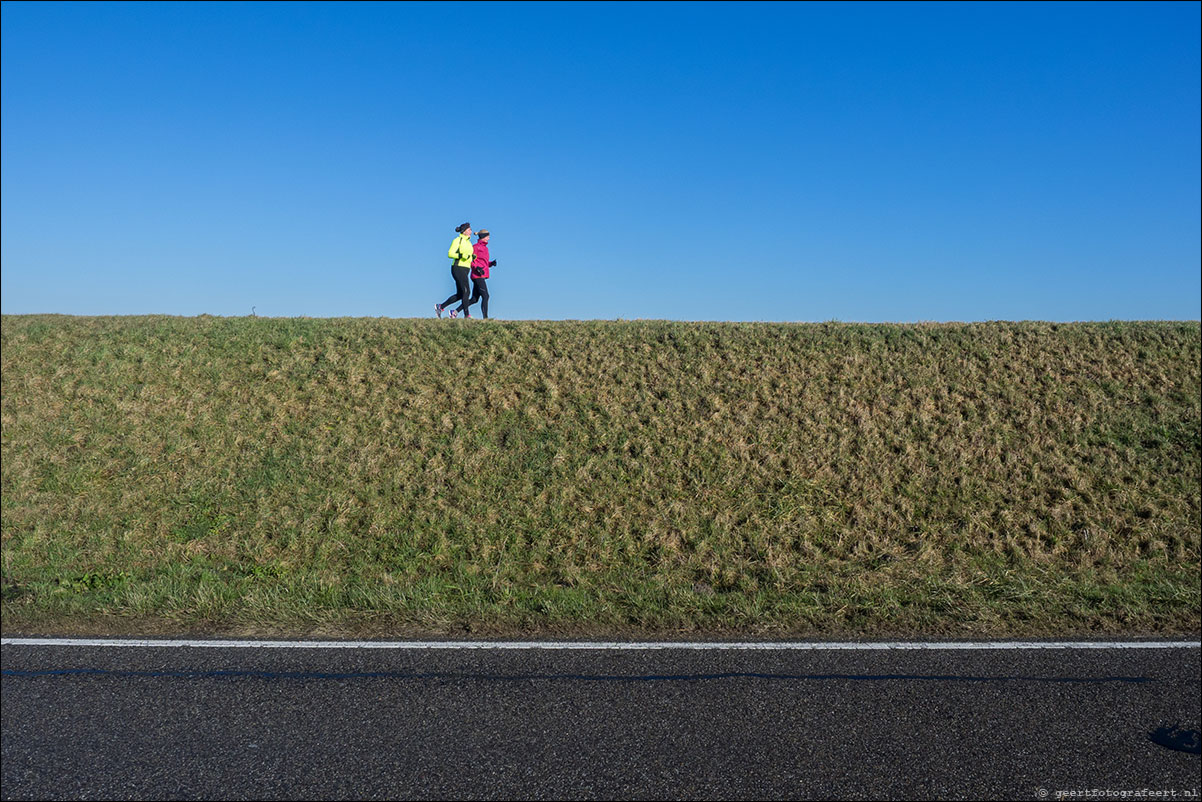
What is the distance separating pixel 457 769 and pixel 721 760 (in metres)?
1.35

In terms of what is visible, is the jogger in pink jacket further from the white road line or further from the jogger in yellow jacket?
the white road line

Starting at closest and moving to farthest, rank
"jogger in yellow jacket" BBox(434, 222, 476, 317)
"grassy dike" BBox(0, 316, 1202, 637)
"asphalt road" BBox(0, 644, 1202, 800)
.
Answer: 1. "asphalt road" BBox(0, 644, 1202, 800)
2. "grassy dike" BBox(0, 316, 1202, 637)
3. "jogger in yellow jacket" BBox(434, 222, 476, 317)

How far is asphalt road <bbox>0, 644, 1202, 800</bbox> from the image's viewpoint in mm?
3824

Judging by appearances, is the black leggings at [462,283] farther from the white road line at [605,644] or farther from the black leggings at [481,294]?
the white road line at [605,644]

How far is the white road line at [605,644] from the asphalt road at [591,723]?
15 cm

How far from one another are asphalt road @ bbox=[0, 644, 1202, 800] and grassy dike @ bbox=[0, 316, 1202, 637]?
0.90 metres

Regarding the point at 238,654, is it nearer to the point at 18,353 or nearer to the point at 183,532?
the point at 183,532

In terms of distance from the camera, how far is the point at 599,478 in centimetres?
1001

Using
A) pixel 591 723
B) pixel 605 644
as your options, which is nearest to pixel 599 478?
pixel 605 644

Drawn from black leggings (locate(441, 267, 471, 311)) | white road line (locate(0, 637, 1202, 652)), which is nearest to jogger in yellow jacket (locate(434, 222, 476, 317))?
black leggings (locate(441, 267, 471, 311))

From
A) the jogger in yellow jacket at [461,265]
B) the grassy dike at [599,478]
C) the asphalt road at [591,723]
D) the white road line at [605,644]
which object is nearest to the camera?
the asphalt road at [591,723]

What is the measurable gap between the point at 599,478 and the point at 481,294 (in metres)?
6.90

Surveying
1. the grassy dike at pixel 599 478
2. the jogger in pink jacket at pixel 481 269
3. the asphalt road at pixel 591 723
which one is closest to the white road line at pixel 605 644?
the asphalt road at pixel 591 723

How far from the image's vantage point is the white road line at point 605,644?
18.9ft
